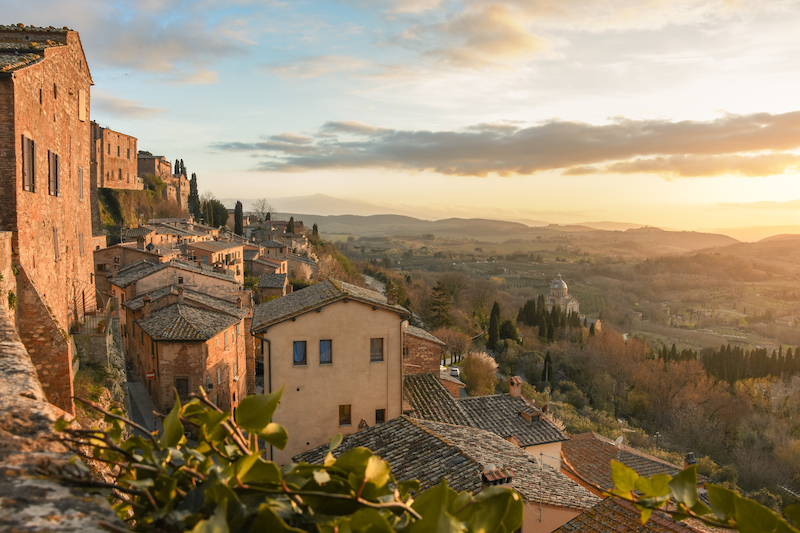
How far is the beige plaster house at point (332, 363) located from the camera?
45.8 ft

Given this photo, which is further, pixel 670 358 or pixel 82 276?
pixel 670 358

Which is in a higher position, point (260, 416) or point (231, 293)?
point (260, 416)

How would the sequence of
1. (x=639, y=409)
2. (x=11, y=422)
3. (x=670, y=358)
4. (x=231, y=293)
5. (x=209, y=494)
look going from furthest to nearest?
1. (x=670, y=358)
2. (x=639, y=409)
3. (x=231, y=293)
4. (x=11, y=422)
5. (x=209, y=494)

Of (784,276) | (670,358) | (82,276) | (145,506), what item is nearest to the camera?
(145,506)

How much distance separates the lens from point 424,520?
136cm

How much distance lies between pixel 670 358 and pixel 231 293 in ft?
144

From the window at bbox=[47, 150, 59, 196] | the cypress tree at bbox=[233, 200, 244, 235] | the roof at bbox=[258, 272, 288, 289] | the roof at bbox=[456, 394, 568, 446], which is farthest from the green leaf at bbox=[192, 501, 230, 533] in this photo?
the cypress tree at bbox=[233, 200, 244, 235]

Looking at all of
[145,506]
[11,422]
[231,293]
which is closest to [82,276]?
[231,293]

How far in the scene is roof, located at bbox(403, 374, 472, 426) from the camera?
1614cm

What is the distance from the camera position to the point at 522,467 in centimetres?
1133

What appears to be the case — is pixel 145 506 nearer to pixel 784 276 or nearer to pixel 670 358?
pixel 670 358

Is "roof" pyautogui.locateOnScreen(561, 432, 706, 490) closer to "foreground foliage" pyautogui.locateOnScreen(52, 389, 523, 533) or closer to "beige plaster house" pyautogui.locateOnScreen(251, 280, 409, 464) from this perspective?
"beige plaster house" pyautogui.locateOnScreen(251, 280, 409, 464)

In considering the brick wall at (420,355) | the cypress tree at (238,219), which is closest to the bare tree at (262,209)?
the cypress tree at (238,219)

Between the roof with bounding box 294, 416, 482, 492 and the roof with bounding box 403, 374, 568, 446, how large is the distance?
13.3 feet
